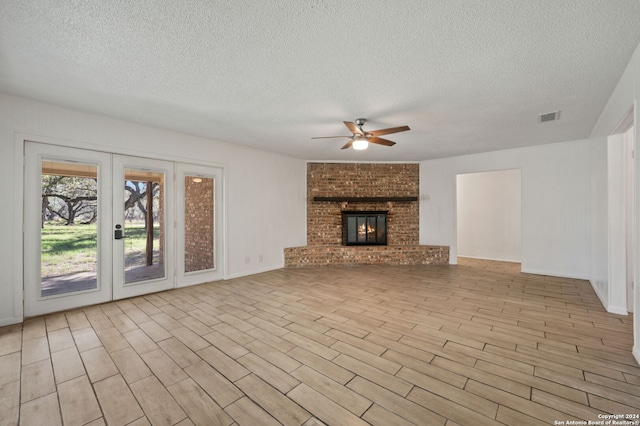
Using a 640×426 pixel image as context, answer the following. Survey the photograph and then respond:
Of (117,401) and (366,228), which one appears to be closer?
(117,401)

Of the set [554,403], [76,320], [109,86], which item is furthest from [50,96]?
[554,403]

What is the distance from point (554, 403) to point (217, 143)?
16.8 ft

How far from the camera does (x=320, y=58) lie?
2.17m

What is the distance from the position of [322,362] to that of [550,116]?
164 inches

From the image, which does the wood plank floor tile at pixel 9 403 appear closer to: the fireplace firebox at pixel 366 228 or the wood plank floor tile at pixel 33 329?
the wood plank floor tile at pixel 33 329

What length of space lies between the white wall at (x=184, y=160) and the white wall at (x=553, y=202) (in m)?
4.26

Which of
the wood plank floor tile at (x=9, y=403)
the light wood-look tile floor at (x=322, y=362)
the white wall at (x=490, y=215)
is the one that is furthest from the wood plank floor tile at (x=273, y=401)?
the white wall at (x=490, y=215)

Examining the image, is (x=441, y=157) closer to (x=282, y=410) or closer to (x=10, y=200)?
(x=282, y=410)

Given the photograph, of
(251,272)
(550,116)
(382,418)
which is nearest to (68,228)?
(251,272)

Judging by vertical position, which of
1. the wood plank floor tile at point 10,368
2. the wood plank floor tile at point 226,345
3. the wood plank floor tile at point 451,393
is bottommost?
the wood plank floor tile at point 10,368

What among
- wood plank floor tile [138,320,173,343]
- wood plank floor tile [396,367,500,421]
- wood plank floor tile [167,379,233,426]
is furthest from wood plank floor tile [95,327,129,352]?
wood plank floor tile [396,367,500,421]

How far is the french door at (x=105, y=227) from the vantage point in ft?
10.3

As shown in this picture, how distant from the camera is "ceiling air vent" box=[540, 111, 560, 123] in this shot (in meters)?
3.43

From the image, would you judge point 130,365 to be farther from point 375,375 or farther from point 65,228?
point 65,228
